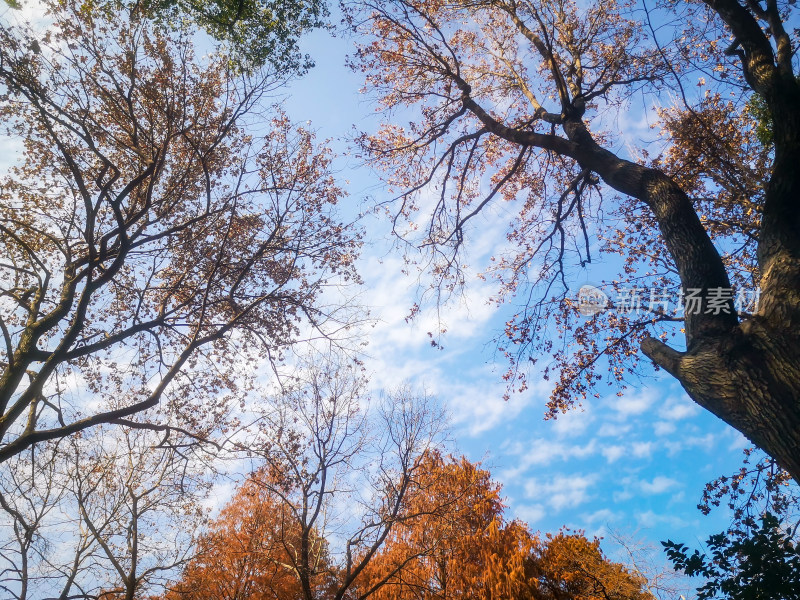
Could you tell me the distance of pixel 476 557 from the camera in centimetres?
1405

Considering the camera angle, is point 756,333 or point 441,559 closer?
point 756,333

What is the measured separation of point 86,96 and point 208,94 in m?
1.96

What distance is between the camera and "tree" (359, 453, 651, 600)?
41.3ft

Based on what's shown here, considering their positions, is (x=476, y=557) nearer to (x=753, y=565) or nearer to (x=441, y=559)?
(x=441, y=559)

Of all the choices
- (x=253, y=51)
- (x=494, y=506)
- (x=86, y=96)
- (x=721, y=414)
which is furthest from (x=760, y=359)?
(x=494, y=506)

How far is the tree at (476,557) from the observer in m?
12.6

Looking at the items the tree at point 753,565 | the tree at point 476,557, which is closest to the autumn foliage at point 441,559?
the tree at point 476,557

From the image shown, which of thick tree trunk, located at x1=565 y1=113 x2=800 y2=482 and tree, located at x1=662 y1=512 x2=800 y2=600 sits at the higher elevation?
thick tree trunk, located at x1=565 y1=113 x2=800 y2=482

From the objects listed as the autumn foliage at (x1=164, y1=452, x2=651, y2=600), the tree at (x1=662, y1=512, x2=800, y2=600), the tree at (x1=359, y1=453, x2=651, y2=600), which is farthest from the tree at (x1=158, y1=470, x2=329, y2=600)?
the tree at (x1=662, y1=512, x2=800, y2=600)

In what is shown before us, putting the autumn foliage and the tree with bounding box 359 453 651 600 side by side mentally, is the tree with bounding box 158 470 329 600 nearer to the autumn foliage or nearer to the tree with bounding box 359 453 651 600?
the autumn foliage

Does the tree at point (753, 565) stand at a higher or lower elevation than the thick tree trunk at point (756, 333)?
lower

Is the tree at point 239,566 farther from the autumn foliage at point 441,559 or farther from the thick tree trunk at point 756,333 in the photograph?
the thick tree trunk at point 756,333

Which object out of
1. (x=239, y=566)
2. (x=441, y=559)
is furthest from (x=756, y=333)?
(x=239, y=566)

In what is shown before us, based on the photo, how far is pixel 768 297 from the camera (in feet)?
11.4
